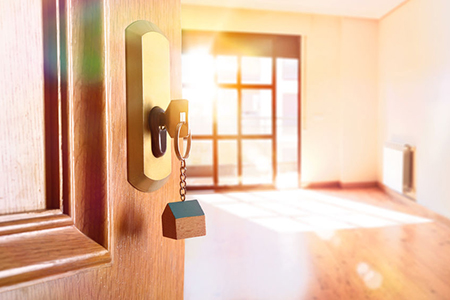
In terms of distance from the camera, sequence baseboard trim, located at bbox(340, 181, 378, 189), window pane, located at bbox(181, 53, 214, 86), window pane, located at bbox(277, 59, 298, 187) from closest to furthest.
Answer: window pane, located at bbox(181, 53, 214, 86)
baseboard trim, located at bbox(340, 181, 378, 189)
window pane, located at bbox(277, 59, 298, 187)

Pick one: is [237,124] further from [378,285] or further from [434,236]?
[378,285]

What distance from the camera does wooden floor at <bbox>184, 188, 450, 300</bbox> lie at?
203cm

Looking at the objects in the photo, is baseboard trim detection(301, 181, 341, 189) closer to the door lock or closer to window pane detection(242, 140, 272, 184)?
window pane detection(242, 140, 272, 184)

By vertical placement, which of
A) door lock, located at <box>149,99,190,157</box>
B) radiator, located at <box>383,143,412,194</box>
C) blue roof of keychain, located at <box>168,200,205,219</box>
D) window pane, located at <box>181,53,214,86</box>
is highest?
window pane, located at <box>181,53,214,86</box>

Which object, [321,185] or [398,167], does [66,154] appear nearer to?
[398,167]

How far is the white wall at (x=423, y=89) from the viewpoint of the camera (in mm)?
3303

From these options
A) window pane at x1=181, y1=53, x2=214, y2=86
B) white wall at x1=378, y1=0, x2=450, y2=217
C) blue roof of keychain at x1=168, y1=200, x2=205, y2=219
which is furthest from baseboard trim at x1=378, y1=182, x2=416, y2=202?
blue roof of keychain at x1=168, y1=200, x2=205, y2=219

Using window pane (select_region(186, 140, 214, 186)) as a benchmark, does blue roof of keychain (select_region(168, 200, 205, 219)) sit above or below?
above

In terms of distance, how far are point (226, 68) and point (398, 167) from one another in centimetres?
276

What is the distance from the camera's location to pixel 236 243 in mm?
2822

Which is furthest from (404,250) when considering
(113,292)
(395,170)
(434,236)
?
(113,292)

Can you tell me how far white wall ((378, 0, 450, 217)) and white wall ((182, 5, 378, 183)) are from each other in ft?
1.20

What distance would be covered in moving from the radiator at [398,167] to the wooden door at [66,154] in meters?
4.19

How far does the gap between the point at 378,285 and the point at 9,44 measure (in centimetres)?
231
